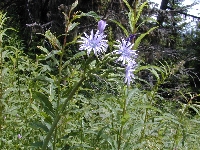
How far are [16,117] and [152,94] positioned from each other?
121cm

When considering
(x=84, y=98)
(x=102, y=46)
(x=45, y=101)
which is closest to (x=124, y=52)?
(x=102, y=46)

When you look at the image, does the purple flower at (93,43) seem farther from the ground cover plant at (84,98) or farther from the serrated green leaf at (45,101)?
the serrated green leaf at (45,101)

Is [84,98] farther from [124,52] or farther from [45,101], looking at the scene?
[124,52]

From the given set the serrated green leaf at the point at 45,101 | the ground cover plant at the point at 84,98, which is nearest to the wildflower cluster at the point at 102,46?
the ground cover plant at the point at 84,98

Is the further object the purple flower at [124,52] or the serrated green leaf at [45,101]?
the serrated green leaf at [45,101]

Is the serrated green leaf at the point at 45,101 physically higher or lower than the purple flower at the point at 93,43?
lower

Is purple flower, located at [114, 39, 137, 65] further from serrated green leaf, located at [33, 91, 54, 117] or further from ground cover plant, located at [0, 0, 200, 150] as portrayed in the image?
serrated green leaf, located at [33, 91, 54, 117]

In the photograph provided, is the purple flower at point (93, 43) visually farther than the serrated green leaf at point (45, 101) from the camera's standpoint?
No

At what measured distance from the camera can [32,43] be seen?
29.9ft

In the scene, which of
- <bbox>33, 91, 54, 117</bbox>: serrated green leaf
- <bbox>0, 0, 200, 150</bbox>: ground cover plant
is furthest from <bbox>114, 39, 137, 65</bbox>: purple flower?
<bbox>33, 91, 54, 117</bbox>: serrated green leaf

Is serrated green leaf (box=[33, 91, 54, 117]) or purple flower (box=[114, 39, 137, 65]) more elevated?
purple flower (box=[114, 39, 137, 65])

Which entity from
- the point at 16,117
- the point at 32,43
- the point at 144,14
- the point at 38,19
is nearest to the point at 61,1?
the point at 38,19

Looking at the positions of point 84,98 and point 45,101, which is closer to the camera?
point 45,101

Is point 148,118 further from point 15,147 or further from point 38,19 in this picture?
point 38,19
